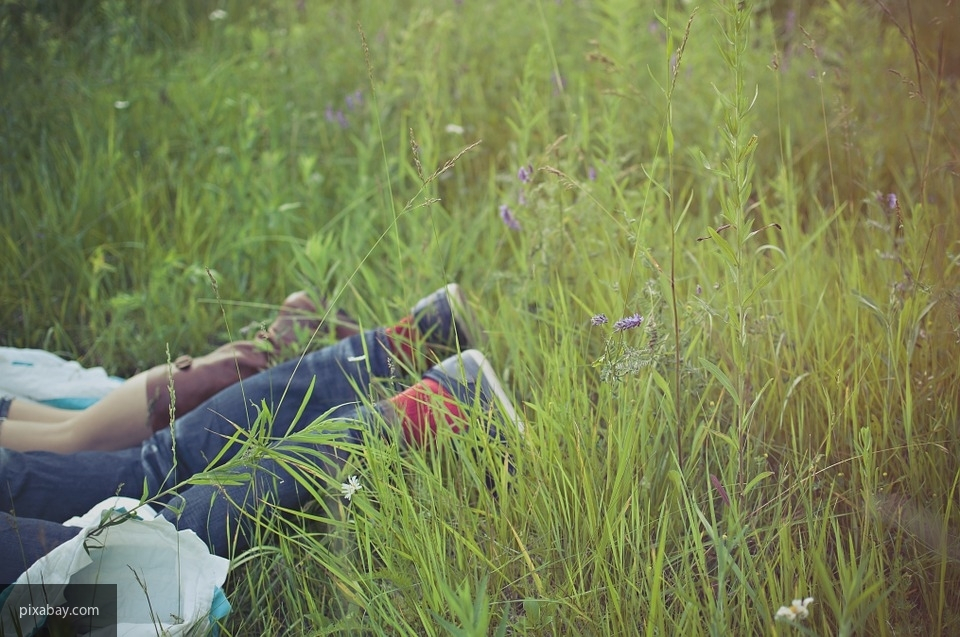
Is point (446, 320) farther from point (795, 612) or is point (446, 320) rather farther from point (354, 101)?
point (354, 101)

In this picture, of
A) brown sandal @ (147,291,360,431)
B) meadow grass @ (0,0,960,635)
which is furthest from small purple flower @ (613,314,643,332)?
brown sandal @ (147,291,360,431)

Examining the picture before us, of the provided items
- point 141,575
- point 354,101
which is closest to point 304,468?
point 141,575

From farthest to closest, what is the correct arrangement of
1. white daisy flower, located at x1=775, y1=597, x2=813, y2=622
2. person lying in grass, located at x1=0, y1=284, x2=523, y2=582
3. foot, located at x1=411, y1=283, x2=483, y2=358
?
foot, located at x1=411, y1=283, x2=483, y2=358, person lying in grass, located at x1=0, y1=284, x2=523, y2=582, white daisy flower, located at x1=775, y1=597, x2=813, y2=622

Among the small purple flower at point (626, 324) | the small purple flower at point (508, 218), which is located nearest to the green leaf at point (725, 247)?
the small purple flower at point (626, 324)

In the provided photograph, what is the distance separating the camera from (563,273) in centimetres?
215

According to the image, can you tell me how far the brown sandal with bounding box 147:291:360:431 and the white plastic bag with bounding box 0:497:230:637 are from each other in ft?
1.81

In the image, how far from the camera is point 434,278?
7.64 feet

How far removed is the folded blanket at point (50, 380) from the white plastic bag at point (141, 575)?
85 centimetres

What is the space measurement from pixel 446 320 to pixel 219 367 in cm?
62

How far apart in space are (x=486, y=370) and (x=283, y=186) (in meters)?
1.56

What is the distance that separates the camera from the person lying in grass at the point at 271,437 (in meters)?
1.58

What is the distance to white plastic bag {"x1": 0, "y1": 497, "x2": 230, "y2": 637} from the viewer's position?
1.45 m

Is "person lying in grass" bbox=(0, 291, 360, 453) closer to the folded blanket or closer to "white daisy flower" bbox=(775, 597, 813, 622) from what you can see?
the folded blanket

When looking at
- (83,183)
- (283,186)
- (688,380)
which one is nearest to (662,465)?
(688,380)
